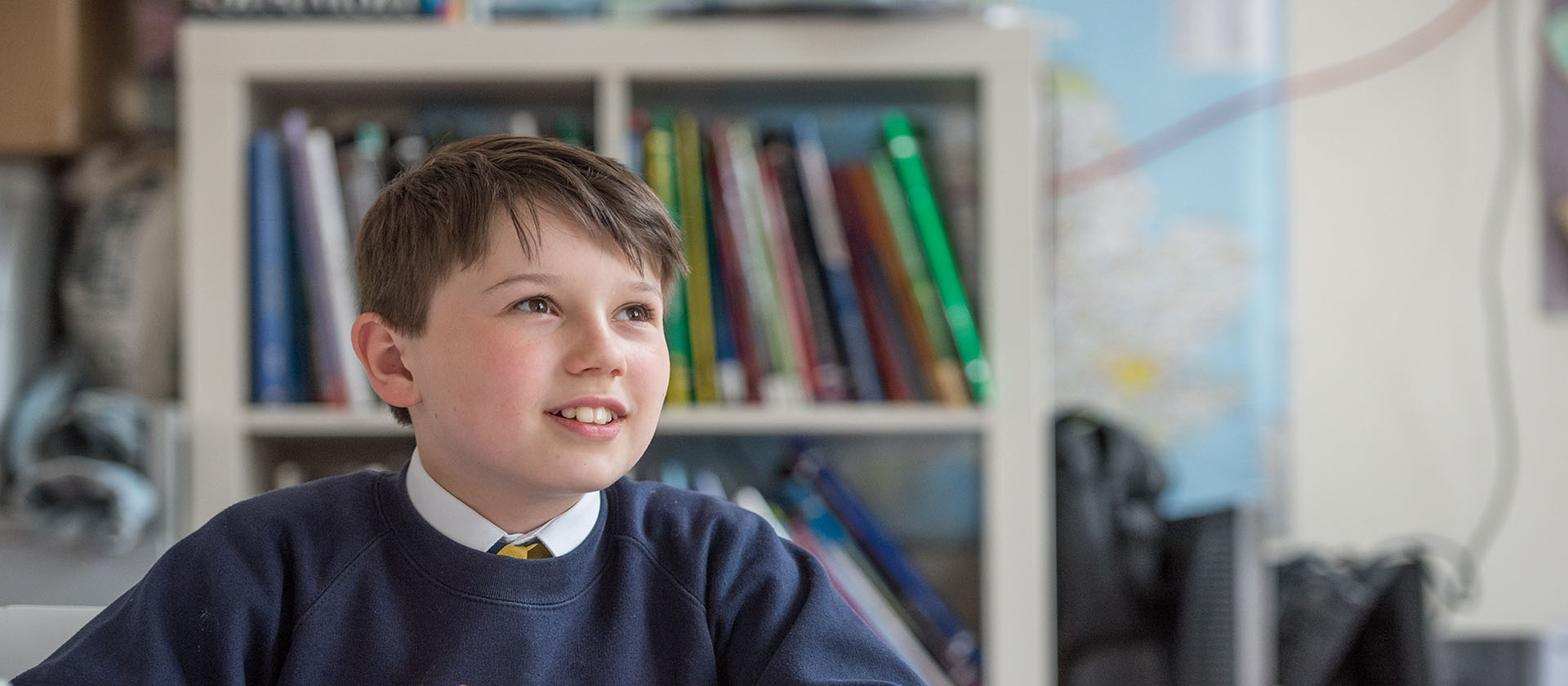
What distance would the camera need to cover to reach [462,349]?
0.60 meters

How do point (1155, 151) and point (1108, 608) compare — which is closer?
point (1108, 608)

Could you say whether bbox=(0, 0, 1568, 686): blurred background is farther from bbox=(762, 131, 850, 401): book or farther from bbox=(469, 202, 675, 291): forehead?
bbox=(469, 202, 675, 291): forehead

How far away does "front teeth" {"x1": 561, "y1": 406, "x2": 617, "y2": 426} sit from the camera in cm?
60

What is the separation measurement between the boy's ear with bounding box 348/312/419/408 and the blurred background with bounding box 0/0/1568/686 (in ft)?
1.49

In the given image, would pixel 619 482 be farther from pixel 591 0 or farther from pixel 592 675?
pixel 591 0

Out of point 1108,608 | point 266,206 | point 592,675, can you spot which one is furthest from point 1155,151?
point 592,675

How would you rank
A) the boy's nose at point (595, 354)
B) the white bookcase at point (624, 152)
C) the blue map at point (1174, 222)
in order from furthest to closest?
the blue map at point (1174, 222), the white bookcase at point (624, 152), the boy's nose at point (595, 354)

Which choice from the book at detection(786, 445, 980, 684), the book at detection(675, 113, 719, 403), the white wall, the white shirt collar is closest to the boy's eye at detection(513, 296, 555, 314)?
the white shirt collar

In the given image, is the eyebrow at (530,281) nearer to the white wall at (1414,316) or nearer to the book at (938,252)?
the book at (938,252)

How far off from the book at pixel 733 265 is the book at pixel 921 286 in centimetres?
16

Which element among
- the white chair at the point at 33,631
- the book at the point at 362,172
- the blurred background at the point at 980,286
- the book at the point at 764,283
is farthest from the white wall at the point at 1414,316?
the white chair at the point at 33,631

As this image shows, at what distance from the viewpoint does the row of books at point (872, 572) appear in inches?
51.5

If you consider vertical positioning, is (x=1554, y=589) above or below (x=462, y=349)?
below

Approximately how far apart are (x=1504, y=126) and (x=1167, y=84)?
1.55ft
